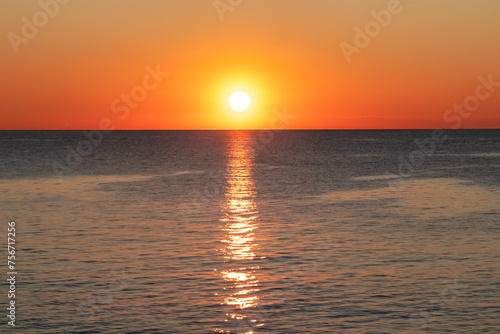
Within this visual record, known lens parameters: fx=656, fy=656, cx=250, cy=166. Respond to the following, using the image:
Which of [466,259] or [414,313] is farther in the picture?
[466,259]

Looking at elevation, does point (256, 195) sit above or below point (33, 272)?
above

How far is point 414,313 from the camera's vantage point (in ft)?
73.7

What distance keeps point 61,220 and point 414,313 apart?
27.7 metres

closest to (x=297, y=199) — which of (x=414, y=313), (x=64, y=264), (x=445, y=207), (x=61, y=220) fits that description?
(x=445, y=207)

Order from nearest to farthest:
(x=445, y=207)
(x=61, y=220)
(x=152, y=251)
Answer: (x=152, y=251) → (x=61, y=220) → (x=445, y=207)

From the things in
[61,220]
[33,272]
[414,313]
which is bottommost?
[414,313]

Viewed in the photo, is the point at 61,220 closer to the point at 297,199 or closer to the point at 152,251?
the point at 152,251

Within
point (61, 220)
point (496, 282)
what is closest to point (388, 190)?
point (61, 220)

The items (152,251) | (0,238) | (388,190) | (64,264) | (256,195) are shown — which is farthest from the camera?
(388,190)

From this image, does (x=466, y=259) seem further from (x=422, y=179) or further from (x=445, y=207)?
(x=422, y=179)

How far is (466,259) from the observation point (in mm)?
30828

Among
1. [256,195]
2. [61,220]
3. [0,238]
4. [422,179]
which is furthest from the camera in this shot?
[422,179]

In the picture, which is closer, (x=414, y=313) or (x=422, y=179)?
(x=414, y=313)

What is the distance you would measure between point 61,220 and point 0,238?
743 centimetres
